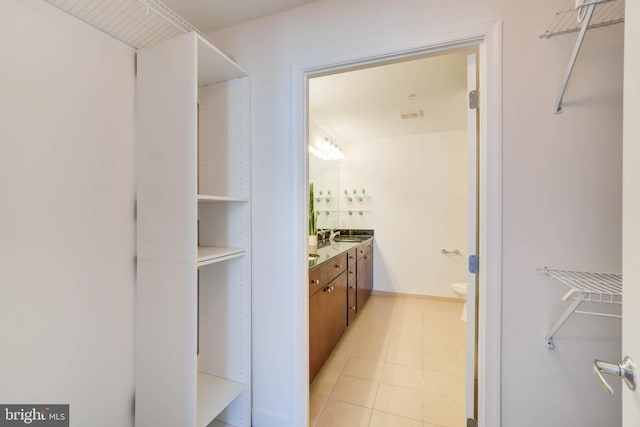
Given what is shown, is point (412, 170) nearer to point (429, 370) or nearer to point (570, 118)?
point (429, 370)

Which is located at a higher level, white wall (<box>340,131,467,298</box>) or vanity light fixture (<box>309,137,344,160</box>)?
vanity light fixture (<box>309,137,344,160</box>)

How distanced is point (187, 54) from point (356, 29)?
82 cm

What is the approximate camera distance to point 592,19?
1024 mm

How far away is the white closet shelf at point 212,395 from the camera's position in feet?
4.03

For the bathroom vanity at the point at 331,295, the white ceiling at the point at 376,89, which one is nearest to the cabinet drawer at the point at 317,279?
the bathroom vanity at the point at 331,295

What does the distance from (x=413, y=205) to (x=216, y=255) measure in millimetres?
3364

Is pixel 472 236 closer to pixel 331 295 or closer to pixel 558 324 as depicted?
pixel 558 324

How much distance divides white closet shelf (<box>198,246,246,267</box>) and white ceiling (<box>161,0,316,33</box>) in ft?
4.29

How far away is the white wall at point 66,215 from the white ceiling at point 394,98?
134 cm

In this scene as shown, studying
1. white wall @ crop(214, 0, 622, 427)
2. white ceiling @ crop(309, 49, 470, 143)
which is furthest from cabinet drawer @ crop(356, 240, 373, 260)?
white wall @ crop(214, 0, 622, 427)

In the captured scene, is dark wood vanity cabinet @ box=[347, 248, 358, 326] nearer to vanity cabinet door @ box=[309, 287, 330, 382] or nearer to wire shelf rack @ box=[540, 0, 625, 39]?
vanity cabinet door @ box=[309, 287, 330, 382]
